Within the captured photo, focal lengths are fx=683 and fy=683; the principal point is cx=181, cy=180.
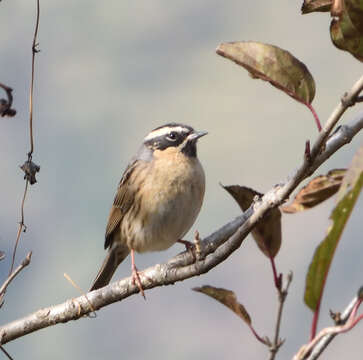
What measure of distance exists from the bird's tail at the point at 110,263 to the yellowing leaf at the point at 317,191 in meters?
4.21

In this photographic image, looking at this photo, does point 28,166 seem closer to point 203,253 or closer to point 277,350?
point 203,253

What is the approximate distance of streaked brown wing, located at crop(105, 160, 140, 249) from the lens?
5891 millimetres

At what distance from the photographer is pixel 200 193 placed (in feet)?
18.7

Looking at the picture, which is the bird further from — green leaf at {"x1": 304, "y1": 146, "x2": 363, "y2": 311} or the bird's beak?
green leaf at {"x1": 304, "y1": 146, "x2": 363, "y2": 311}

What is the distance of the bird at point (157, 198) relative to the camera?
5645 mm

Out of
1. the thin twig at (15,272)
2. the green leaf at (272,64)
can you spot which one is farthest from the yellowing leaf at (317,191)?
the thin twig at (15,272)

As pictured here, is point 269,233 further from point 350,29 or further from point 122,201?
point 122,201

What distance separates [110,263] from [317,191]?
440 centimetres

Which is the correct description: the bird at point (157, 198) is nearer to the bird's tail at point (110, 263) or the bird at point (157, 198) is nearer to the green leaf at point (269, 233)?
the bird's tail at point (110, 263)

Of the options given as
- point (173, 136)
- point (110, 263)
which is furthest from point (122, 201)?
point (173, 136)

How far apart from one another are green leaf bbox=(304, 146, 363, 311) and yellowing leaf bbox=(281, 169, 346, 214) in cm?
45

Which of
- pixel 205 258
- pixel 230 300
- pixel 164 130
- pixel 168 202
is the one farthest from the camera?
pixel 164 130

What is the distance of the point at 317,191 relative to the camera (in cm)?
202

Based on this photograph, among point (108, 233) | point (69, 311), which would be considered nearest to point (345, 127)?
point (69, 311)
